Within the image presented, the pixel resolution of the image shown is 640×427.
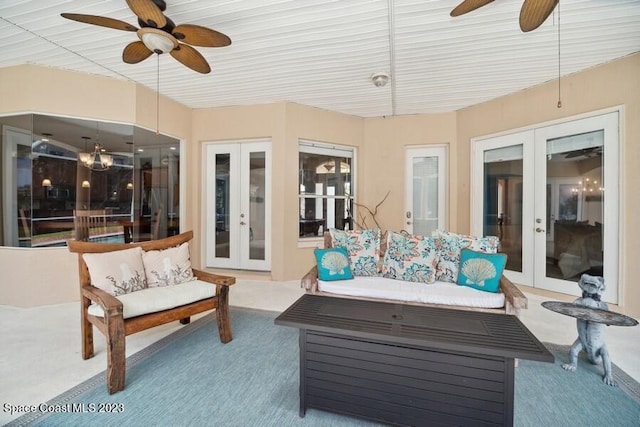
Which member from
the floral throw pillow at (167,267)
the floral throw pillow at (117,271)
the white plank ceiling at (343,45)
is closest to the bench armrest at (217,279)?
the floral throw pillow at (167,267)

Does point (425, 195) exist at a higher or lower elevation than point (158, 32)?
lower

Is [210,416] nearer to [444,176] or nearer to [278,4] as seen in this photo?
[278,4]

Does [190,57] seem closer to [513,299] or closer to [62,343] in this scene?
[62,343]

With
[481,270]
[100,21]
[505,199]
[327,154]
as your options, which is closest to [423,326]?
[481,270]

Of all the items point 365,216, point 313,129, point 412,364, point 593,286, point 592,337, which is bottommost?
point 592,337

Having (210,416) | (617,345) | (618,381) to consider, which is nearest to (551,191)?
(617,345)

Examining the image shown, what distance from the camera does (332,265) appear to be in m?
2.70

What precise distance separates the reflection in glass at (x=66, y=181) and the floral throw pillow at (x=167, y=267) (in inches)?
69.4

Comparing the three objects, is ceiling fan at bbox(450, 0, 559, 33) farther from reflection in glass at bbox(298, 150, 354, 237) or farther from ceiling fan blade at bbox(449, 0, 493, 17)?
reflection in glass at bbox(298, 150, 354, 237)

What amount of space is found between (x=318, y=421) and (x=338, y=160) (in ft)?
13.6

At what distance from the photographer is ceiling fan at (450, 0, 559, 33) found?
186 centimetres

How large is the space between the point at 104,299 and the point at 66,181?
2.57 m

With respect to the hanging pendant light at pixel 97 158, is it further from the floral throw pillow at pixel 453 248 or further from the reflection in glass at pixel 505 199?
the reflection in glass at pixel 505 199

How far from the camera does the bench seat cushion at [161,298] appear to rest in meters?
2.00
